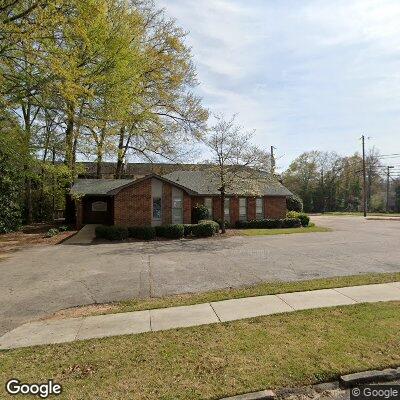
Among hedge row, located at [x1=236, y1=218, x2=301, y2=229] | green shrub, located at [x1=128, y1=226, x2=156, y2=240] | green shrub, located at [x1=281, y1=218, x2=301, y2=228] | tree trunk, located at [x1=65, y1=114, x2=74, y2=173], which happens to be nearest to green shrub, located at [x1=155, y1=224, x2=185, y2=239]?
green shrub, located at [x1=128, y1=226, x2=156, y2=240]

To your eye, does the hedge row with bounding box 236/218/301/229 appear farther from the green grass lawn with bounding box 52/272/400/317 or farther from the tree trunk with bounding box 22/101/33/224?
the green grass lawn with bounding box 52/272/400/317

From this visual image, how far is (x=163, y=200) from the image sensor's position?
23.4m

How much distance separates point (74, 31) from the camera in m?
13.1

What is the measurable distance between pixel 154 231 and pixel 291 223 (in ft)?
41.7

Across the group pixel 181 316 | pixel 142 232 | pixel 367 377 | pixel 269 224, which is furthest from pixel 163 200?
pixel 367 377

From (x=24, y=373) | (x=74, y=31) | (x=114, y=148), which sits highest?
(x=74, y=31)

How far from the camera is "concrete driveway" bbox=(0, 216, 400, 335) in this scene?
878cm

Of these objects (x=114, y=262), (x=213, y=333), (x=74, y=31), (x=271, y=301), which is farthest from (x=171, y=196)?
(x=213, y=333)

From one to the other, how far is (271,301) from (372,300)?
2.26 meters

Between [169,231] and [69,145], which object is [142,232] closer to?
[169,231]

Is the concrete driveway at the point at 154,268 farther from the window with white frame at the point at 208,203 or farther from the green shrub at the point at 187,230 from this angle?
the window with white frame at the point at 208,203

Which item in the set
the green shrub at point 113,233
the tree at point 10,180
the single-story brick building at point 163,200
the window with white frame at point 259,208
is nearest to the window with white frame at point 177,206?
the single-story brick building at point 163,200

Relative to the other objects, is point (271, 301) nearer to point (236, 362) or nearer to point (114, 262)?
point (236, 362)

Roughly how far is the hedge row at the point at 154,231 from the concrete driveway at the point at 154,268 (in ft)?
7.98
